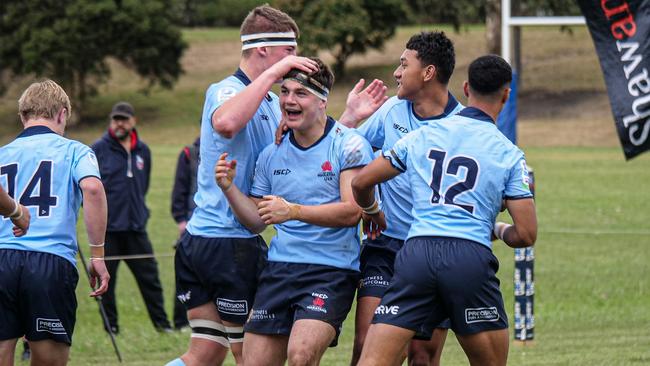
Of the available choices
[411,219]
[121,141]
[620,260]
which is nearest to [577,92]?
[620,260]

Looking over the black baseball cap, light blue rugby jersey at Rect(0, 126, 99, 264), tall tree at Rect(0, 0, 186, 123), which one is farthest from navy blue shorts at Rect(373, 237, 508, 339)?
tall tree at Rect(0, 0, 186, 123)

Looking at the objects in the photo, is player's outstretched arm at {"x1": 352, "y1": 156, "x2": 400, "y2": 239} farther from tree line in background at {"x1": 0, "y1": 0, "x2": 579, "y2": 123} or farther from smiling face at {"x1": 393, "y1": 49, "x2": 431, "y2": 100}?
tree line in background at {"x1": 0, "y1": 0, "x2": 579, "y2": 123}

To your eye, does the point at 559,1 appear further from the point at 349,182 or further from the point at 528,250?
the point at 349,182

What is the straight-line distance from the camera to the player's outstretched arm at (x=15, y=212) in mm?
5938

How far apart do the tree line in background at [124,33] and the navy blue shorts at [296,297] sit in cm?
4244

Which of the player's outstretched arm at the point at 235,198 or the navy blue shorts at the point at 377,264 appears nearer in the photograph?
the player's outstretched arm at the point at 235,198

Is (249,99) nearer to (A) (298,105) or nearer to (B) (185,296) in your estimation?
(A) (298,105)

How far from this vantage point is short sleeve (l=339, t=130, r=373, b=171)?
636cm

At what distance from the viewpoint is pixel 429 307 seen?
5926mm

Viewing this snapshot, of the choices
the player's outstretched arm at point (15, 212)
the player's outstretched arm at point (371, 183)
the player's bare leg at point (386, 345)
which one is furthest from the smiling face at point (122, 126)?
the player's bare leg at point (386, 345)

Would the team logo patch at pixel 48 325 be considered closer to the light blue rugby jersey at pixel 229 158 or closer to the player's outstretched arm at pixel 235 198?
the light blue rugby jersey at pixel 229 158

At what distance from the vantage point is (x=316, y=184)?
21.0 ft

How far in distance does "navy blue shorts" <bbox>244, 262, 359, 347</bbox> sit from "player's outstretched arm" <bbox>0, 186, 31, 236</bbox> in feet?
4.55

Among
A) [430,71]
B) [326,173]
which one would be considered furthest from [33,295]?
[430,71]
